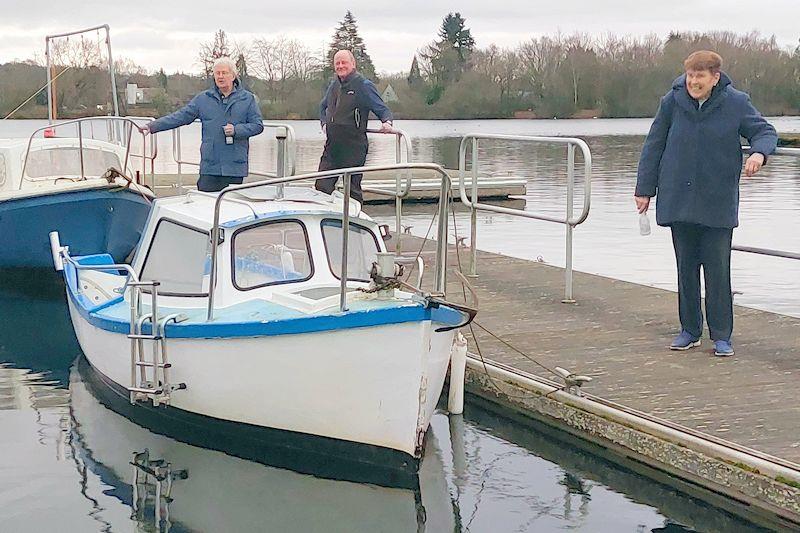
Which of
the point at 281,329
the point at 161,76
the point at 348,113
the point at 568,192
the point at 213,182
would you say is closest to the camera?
the point at 281,329

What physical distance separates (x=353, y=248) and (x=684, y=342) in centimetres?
247

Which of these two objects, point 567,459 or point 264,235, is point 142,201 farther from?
point 567,459

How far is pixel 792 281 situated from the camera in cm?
1484

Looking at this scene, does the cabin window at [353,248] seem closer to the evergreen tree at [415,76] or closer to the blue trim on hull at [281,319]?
the blue trim on hull at [281,319]

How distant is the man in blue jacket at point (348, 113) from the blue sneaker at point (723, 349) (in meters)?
4.36

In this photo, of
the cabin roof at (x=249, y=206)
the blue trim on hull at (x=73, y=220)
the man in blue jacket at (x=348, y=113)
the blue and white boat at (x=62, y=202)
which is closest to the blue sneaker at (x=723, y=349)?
the cabin roof at (x=249, y=206)

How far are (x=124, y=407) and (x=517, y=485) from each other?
11.3 ft

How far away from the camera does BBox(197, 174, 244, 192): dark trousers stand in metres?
11.1

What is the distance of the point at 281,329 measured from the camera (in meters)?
6.82

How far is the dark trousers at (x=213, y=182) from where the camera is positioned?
36.3ft

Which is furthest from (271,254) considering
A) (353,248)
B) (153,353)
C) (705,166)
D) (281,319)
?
(705,166)

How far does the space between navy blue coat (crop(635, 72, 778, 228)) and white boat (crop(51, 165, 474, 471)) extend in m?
1.92

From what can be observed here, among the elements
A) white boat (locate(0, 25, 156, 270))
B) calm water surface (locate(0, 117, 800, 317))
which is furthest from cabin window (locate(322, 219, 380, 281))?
white boat (locate(0, 25, 156, 270))

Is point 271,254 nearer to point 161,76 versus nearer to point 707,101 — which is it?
point 707,101
